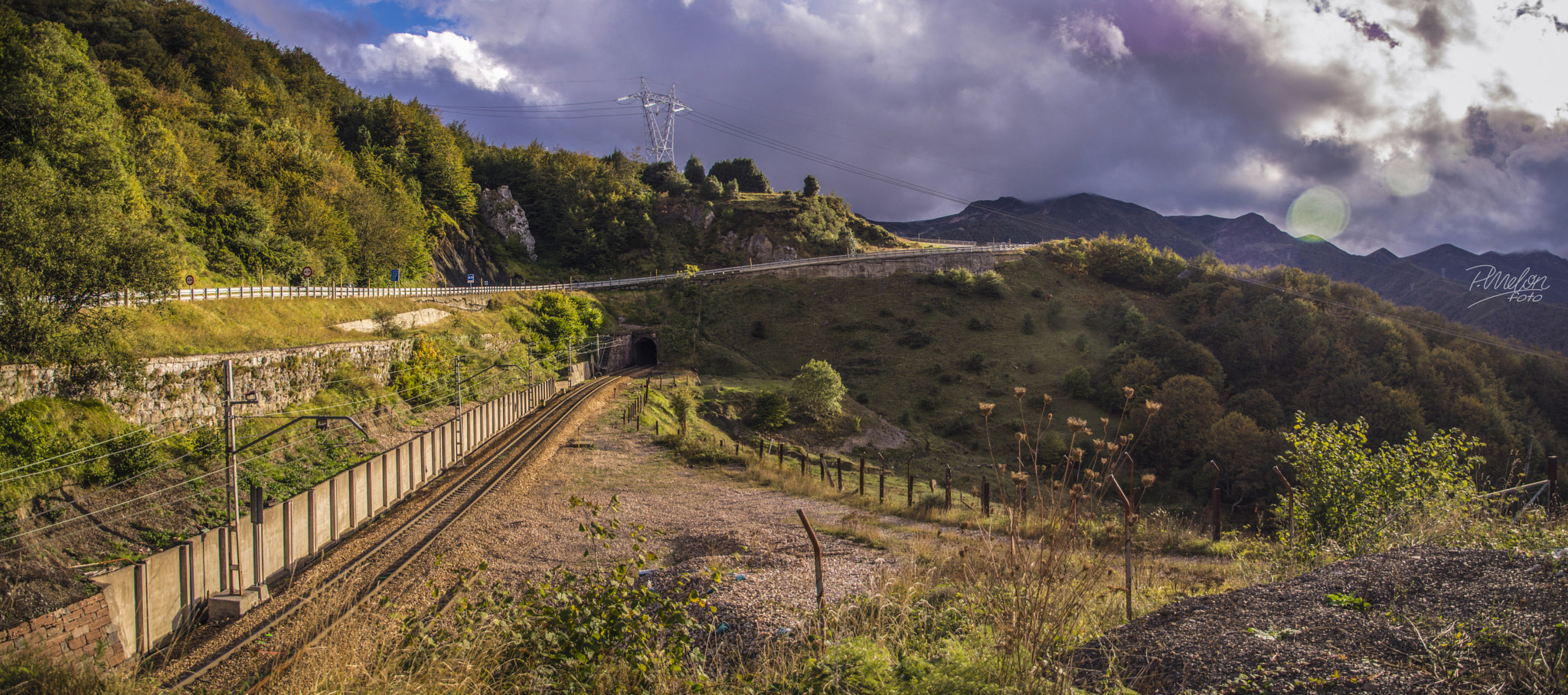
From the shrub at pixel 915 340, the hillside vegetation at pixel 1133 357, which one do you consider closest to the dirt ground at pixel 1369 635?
the hillside vegetation at pixel 1133 357

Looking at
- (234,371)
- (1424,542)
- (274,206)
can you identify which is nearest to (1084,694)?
(1424,542)

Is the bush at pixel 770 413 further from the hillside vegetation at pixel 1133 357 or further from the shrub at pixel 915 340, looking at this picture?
the shrub at pixel 915 340

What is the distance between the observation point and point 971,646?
5.81 meters

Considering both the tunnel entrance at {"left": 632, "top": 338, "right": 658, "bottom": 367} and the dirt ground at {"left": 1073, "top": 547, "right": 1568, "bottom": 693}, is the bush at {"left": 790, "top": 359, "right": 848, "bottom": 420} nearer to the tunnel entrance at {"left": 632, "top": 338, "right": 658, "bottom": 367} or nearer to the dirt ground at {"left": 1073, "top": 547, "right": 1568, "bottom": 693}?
the tunnel entrance at {"left": 632, "top": 338, "right": 658, "bottom": 367}

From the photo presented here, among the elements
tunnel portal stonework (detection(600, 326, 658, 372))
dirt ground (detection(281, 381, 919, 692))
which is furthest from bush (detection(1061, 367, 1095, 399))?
dirt ground (detection(281, 381, 919, 692))

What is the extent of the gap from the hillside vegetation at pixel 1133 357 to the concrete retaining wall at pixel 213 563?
23358 mm

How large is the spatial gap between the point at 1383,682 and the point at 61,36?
176ft

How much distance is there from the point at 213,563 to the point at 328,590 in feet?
11.4

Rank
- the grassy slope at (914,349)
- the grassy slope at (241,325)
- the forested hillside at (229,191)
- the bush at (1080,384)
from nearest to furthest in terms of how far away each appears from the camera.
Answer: the forested hillside at (229,191) < the grassy slope at (241,325) < the grassy slope at (914,349) < the bush at (1080,384)

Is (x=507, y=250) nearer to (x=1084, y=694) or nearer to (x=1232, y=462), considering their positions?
(x=1232, y=462)

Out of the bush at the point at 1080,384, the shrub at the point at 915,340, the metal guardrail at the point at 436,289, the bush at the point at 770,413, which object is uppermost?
the metal guardrail at the point at 436,289

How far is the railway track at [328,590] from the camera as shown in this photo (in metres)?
8.23

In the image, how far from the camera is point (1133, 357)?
53.9m
